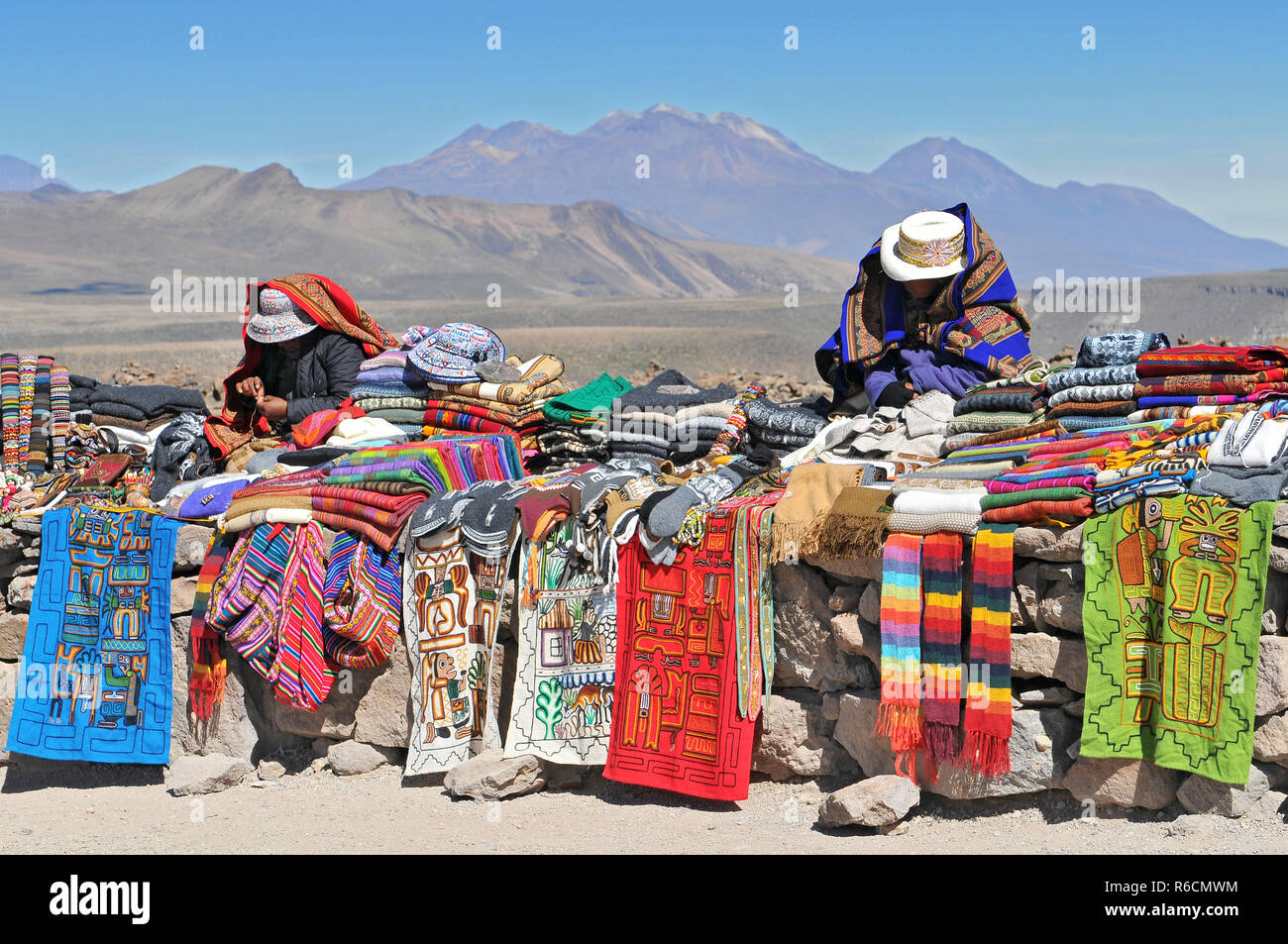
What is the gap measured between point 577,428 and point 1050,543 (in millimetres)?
2791

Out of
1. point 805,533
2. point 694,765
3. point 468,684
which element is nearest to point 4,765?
point 468,684

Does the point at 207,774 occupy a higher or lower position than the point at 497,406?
lower

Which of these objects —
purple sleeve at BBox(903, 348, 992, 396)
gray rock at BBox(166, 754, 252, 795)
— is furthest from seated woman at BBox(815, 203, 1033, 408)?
gray rock at BBox(166, 754, 252, 795)

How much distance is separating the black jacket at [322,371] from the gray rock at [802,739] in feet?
10.7

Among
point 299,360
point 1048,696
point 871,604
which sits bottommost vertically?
point 1048,696

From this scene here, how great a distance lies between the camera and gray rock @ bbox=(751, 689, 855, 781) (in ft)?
18.7

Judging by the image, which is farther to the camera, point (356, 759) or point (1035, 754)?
point (356, 759)

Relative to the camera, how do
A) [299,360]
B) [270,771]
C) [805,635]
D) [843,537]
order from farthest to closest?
[299,360] → [270,771] → [805,635] → [843,537]

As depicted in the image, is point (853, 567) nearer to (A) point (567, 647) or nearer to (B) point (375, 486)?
(A) point (567, 647)

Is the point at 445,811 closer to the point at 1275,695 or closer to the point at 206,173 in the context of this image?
the point at 1275,695

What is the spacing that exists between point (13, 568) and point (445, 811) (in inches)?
112

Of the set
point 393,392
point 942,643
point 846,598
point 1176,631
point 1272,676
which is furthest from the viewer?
point 393,392

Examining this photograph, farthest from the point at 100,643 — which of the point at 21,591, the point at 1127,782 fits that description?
the point at 1127,782

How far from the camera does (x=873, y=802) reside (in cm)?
516
